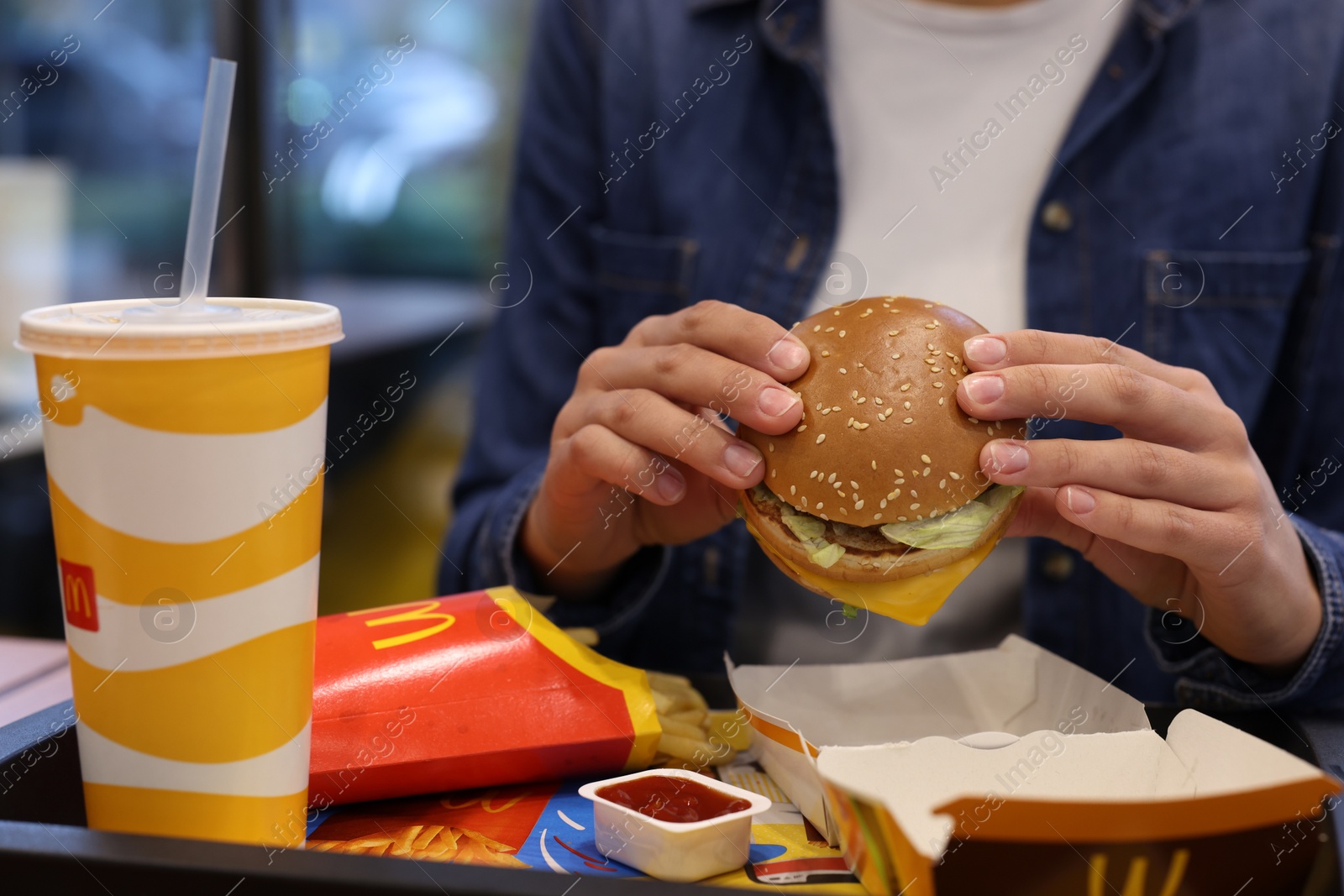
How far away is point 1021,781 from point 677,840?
13.0 inches

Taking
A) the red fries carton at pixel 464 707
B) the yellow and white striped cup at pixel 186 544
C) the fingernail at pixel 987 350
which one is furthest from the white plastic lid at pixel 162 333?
the fingernail at pixel 987 350

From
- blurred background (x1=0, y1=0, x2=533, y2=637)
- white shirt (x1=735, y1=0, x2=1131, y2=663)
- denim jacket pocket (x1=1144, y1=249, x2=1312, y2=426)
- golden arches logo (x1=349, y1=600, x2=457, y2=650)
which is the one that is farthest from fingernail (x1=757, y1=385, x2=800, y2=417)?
blurred background (x1=0, y1=0, x2=533, y2=637)

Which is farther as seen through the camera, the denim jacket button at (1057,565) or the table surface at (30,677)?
the denim jacket button at (1057,565)

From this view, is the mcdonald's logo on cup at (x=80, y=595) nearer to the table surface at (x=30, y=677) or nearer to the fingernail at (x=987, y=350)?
the table surface at (x=30, y=677)

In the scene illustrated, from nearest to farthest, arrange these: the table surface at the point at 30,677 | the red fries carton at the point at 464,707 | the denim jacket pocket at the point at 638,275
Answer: the red fries carton at the point at 464,707
the table surface at the point at 30,677
the denim jacket pocket at the point at 638,275

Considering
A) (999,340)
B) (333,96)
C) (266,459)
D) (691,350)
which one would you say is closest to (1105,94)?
(999,340)

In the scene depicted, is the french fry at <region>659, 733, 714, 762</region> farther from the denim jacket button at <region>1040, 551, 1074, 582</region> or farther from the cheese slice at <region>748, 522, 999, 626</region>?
the denim jacket button at <region>1040, 551, 1074, 582</region>

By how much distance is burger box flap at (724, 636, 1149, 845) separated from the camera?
1.12m

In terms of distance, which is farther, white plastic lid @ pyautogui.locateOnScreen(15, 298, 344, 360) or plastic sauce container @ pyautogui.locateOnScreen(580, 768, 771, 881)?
plastic sauce container @ pyautogui.locateOnScreen(580, 768, 771, 881)

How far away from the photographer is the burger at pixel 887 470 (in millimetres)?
1069

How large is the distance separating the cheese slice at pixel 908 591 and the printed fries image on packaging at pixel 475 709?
0.21m

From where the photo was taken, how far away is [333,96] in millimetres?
4570

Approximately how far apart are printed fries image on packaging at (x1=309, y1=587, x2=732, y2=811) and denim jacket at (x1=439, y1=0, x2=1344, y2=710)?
377mm

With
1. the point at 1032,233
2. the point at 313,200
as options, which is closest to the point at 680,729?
the point at 1032,233
